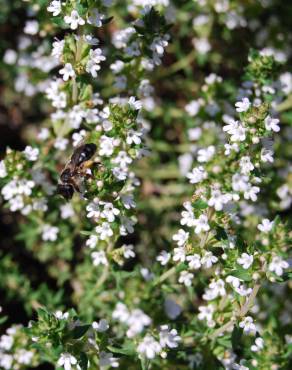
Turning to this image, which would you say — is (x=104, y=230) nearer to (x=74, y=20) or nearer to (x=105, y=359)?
(x=105, y=359)

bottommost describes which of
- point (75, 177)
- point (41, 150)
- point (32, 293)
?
point (32, 293)

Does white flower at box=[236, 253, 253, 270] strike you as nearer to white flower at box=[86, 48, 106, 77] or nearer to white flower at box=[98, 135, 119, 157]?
white flower at box=[98, 135, 119, 157]

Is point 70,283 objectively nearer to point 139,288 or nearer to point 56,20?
point 139,288

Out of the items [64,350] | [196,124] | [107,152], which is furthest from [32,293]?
[196,124]

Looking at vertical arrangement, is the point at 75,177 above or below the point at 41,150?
above

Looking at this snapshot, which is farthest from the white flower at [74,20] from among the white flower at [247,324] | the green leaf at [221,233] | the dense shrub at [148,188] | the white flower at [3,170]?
the white flower at [247,324]

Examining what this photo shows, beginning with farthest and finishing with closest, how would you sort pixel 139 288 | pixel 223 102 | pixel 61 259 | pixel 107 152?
pixel 61 259 → pixel 223 102 → pixel 139 288 → pixel 107 152

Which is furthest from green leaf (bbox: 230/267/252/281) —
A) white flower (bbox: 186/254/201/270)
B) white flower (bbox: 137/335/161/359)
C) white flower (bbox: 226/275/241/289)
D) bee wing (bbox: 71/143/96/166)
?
bee wing (bbox: 71/143/96/166)
